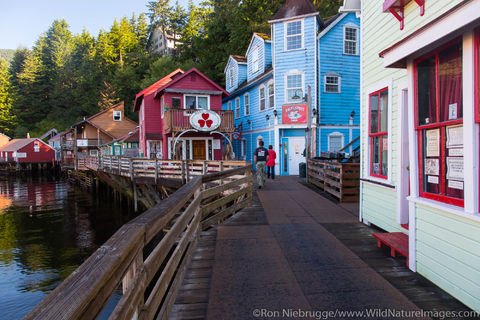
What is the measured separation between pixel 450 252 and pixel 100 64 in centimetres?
6948

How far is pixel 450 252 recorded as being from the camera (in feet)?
12.0

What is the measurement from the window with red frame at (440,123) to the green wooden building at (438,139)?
1 cm

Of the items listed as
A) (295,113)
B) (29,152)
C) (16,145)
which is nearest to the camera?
(295,113)

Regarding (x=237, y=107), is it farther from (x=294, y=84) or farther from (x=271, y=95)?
(x=294, y=84)

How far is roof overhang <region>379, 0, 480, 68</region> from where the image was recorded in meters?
3.00

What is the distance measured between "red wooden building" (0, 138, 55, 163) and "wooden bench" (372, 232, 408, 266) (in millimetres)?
66812

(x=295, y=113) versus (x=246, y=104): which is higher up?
(x=246, y=104)

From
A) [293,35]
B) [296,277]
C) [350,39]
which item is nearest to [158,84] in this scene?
[293,35]

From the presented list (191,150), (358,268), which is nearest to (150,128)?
(191,150)

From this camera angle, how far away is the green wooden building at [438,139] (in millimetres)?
3270

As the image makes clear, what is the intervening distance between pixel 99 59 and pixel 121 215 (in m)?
52.5

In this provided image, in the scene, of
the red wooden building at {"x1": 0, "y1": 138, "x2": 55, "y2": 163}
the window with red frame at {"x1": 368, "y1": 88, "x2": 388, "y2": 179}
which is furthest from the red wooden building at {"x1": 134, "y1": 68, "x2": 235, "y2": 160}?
the red wooden building at {"x1": 0, "y1": 138, "x2": 55, "y2": 163}

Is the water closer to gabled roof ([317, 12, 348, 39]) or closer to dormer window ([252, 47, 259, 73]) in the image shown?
dormer window ([252, 47, 259, 73])

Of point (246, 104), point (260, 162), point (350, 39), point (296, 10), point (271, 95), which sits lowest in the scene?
point (260, 162)
